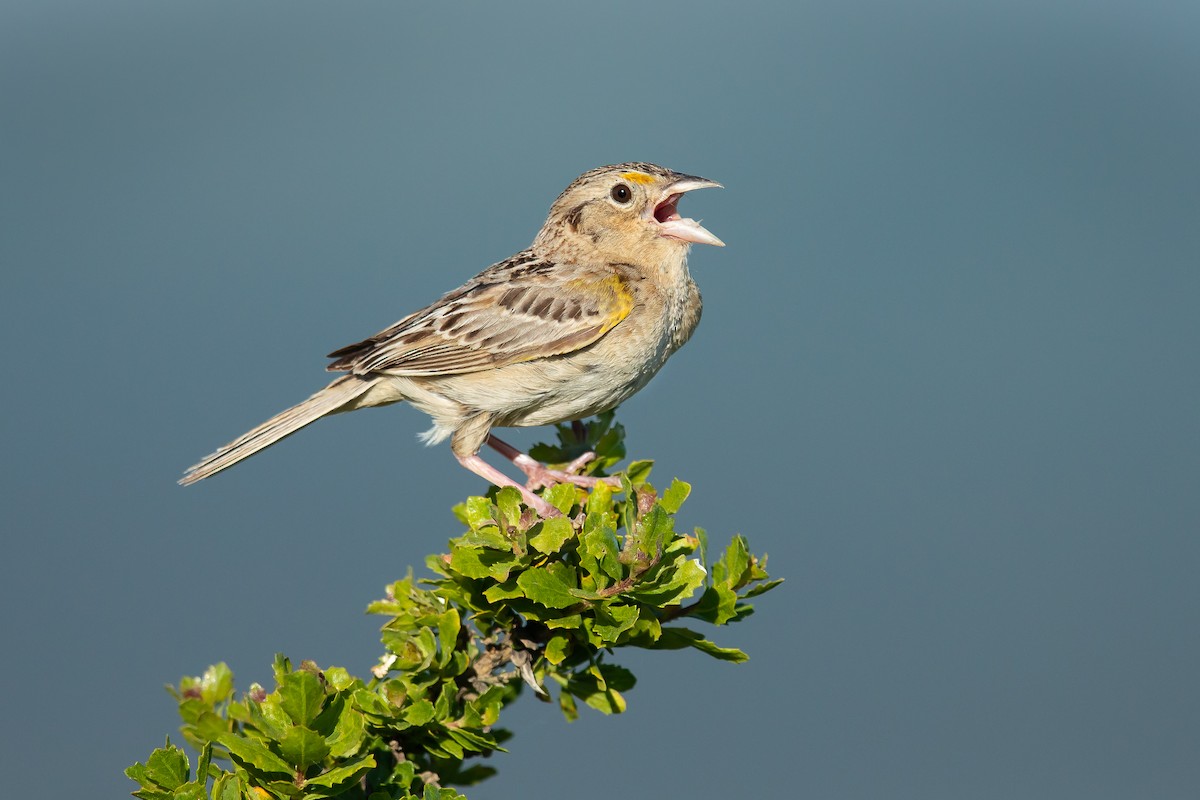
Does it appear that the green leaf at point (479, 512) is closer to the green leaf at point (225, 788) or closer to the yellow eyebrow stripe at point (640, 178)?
the green leaf at point (225, 788)

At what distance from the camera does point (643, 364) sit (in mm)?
5328

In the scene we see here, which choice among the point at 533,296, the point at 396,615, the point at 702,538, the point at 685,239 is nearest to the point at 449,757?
the point at 396,615

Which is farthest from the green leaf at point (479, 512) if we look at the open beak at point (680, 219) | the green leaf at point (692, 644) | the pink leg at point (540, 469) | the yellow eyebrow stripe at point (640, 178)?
the yellow eyebrow stripe at point (640, 178)

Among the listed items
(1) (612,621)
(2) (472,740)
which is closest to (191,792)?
(2) (472,740)

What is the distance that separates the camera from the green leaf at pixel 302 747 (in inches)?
124

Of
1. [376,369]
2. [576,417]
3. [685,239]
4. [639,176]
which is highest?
[639,176]

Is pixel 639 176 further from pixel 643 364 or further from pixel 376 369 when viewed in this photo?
pixel 376 369

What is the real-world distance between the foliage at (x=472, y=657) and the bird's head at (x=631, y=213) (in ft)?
6.56

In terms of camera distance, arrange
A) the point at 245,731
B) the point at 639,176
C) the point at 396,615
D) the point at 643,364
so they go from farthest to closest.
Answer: the point at 639,176 → the point at 643,364 → the point at 396,615 → the point at 245,731

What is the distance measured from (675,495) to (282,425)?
234 cm

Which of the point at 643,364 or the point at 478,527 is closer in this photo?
the point at 478,527

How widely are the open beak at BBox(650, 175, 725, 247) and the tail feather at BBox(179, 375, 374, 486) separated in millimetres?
1758

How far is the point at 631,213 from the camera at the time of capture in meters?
5.73

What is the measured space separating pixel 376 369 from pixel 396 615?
170cm
